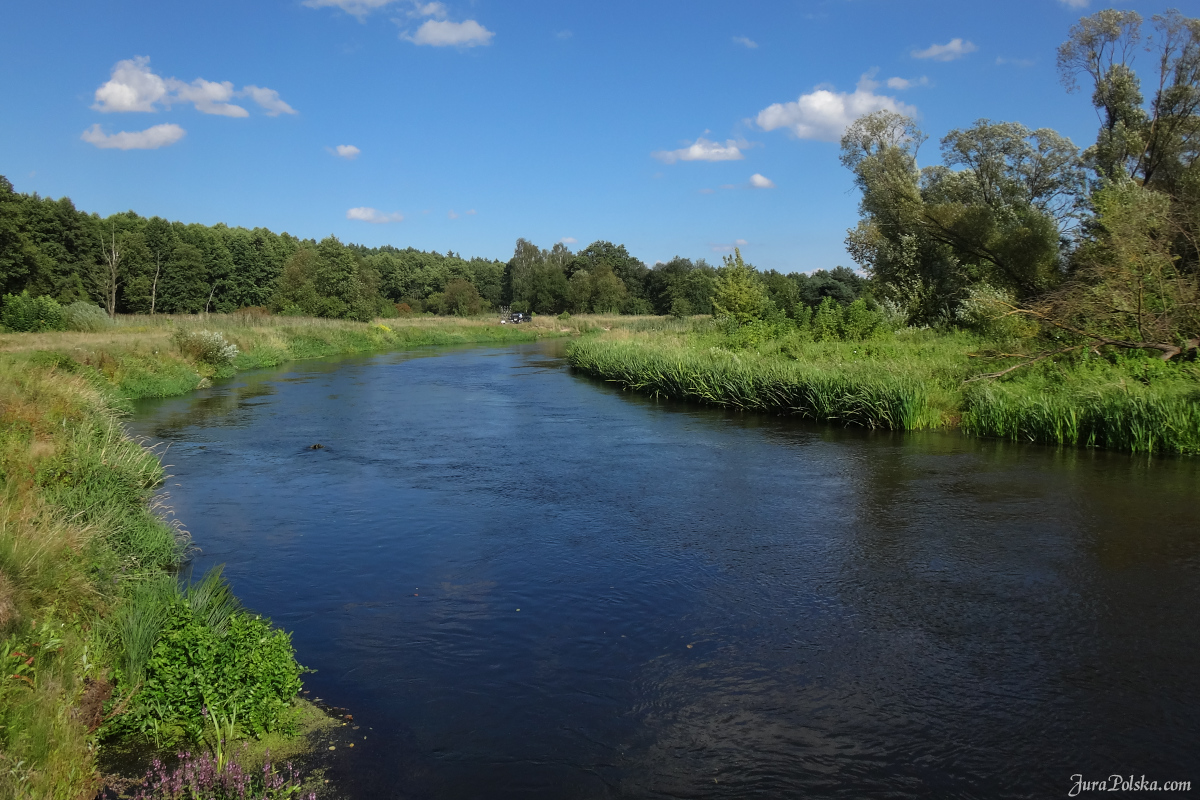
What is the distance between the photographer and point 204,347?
1128 inches

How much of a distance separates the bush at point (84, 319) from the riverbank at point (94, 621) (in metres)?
23.7

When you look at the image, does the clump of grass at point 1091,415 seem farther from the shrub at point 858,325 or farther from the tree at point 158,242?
the tree at point 158,242

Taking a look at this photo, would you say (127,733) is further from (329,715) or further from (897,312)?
(897,312)

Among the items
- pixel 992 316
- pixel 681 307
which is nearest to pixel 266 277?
pixel 681 307

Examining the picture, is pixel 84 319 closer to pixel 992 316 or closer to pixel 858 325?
pixel 858 325

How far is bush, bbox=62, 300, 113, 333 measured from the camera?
32125 mm

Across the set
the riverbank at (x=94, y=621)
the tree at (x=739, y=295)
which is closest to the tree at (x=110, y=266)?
the tree at (x=739, y=295)

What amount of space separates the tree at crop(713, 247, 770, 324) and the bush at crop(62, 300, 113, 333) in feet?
83.6

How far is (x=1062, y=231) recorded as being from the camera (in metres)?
27.4

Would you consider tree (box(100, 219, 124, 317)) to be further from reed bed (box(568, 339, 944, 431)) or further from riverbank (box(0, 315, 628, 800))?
riverbank (box(0, 315, 628, 800))

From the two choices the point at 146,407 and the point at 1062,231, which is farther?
the point at 1062,231

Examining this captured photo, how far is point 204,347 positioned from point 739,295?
21135 mm

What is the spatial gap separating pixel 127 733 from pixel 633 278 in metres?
91.4

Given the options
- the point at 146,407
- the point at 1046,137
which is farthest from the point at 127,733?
the point at 1046,137
